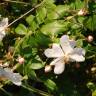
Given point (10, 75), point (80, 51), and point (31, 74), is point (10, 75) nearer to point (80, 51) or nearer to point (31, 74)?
point (31, 74)

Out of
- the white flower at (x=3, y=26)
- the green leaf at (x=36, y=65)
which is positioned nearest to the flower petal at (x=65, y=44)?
the green leaf at (x=36, y=65)

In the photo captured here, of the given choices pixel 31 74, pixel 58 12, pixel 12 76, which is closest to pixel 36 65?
pixel 31 74

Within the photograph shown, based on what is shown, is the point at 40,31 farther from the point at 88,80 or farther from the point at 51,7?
the point at 88,80

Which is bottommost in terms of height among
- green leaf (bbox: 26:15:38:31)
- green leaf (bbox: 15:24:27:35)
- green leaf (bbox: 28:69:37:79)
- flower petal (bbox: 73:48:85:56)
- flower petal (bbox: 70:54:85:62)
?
green leaf (bbox: 28:69:37:79)

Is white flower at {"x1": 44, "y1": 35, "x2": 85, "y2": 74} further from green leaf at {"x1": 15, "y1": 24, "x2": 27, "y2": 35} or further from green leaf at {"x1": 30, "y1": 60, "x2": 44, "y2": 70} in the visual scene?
green leaf at {"x1": 15, "y1": 24, "x2": 27, "y2": 35}

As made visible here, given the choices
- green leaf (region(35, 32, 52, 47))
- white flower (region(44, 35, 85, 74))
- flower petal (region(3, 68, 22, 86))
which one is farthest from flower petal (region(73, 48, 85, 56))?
flower petal (region(3, 68, 22, 86))

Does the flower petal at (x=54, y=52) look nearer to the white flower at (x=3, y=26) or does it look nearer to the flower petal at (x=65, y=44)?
the flower petal at (x=65, y=44)
